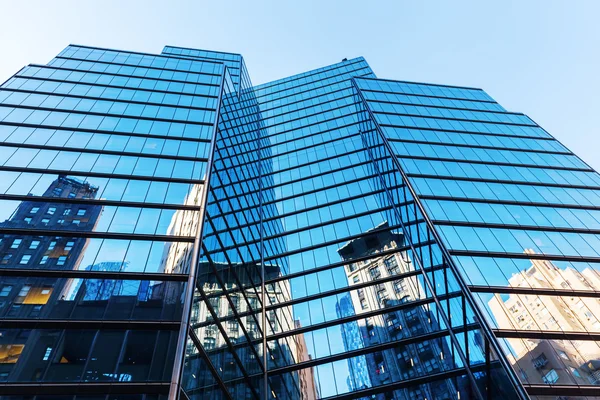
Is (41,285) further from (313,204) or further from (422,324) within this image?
(313,204)

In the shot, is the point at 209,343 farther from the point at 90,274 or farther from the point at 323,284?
the point at 323,284

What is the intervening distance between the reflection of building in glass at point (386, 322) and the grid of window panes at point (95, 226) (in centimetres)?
1349

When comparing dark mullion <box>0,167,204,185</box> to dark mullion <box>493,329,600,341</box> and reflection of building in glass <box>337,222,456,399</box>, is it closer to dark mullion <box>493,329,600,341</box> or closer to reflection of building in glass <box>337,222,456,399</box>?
reflection of building in glass <box>337,222,456,399</box>

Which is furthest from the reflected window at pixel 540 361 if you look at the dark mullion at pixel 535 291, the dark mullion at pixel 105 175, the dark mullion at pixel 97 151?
the dark mullion at pixel 97 151

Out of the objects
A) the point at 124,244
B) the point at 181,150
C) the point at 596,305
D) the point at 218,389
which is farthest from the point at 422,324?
the point at 181,150

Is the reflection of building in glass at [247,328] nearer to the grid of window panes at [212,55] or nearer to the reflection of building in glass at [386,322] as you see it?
the reflection of building in glass at [386,322]

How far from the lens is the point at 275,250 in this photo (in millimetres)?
36031

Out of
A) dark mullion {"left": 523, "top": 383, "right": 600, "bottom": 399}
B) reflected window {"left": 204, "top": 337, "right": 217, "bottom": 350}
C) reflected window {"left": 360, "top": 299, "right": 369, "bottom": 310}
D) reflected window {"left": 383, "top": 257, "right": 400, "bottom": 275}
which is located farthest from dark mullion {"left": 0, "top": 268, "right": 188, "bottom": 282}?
reflected window {"left": 383, "top": 257, "right": 400, "bottom": 275}

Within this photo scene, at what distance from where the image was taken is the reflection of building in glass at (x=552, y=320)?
18.0m

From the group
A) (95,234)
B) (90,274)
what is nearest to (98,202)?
(95,234)

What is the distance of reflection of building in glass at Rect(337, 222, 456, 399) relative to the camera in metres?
24.7

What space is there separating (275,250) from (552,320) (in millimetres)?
21498

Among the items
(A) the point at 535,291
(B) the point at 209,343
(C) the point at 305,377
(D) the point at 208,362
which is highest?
(A) the point at 535,291

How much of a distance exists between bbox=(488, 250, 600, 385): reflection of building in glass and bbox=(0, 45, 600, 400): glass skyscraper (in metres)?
0.09
